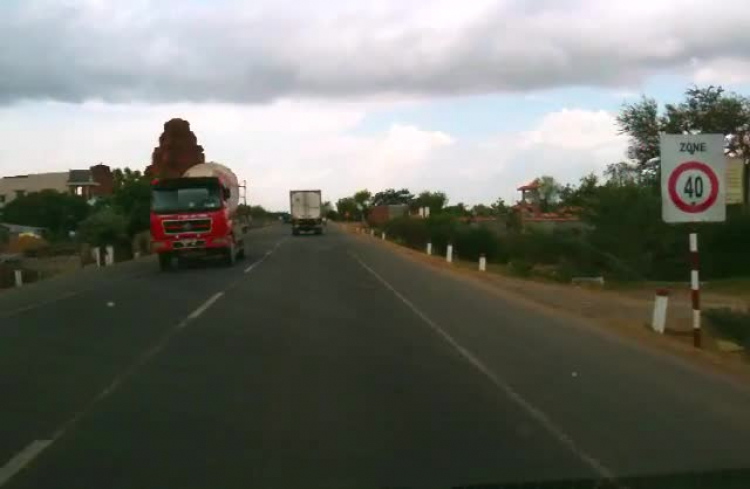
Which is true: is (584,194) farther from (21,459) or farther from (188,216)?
(21,459)

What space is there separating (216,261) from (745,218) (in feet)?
67.7

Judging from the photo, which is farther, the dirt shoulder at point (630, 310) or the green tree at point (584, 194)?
the green tree at point (584, 194)

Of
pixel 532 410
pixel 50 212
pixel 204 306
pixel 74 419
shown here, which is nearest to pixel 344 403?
pixel 532 410

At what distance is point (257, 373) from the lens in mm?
11367

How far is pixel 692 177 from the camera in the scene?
13.7 m

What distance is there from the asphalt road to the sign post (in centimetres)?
224

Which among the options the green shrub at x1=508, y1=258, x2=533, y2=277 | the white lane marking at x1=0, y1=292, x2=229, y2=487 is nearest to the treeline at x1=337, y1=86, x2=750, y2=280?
the green shrub at x1=508, y1=258, x2=533, y2=277

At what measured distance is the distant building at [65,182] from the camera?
128250 millimetres

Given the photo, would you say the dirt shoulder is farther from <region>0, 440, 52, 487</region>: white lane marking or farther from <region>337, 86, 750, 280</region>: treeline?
<region>0, 440, 52, 487</region>: white lane marking

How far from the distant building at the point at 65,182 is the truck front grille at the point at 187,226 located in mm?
96882

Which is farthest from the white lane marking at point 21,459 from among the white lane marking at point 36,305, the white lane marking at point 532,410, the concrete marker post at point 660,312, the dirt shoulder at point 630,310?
the white lane marking at point 36,305

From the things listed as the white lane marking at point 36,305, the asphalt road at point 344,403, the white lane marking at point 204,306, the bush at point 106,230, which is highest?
the bush at point 106,230

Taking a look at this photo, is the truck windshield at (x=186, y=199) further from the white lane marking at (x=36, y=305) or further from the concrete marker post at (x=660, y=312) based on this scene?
the concrete marker post at (x=660, y=312)

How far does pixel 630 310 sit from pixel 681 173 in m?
6.48
